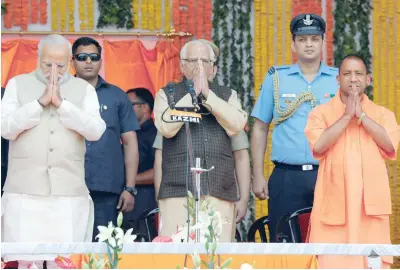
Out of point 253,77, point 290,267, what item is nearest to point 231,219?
point 290,267

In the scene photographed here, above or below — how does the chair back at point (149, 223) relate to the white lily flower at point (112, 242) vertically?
below

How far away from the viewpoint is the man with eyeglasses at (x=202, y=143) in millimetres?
7660

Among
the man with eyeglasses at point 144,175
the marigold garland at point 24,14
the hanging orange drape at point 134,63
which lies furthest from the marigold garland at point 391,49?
the marigold garland at point 24,14

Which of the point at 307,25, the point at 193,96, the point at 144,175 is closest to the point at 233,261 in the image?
the point at 193,96

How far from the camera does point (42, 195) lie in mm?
7324

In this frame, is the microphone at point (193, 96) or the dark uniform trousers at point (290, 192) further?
the dark uniform trousers at point (290, 192)

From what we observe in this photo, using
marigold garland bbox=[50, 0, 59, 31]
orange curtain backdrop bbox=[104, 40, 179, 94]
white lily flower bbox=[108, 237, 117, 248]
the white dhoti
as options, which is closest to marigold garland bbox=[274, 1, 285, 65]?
orange curtain backdrop bbox=[104, 40, 179, 94]

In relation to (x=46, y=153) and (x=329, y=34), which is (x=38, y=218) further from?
(x=329, y=34)

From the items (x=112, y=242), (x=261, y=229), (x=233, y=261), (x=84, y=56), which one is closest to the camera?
(x=112, y=242)

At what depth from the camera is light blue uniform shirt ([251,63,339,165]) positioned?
8078 millimetres

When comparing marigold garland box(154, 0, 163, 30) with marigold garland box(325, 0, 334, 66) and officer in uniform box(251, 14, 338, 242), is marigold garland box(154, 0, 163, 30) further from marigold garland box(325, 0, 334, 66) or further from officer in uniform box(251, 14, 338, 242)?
officer in uniform box(251, 14, 338, 242)

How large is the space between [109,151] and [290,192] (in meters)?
1.23

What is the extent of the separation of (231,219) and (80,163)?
1059 millimetres

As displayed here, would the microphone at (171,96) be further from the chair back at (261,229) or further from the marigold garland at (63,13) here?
the marigold garland at (63,13)
